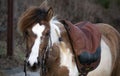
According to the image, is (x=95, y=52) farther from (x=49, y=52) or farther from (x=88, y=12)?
(x=88, y=12)

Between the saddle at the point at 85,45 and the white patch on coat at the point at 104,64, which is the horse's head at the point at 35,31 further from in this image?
the white patch on coat at the point at 104,64

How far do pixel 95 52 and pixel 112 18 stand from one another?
488 inches

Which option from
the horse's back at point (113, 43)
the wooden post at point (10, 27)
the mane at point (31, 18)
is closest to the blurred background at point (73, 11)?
the wooden post at point (10, 27)

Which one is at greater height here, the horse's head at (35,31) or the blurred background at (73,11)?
the blurred background at (73,11)

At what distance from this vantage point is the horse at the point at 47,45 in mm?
5051

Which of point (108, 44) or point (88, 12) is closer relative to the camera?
point (108, 44)

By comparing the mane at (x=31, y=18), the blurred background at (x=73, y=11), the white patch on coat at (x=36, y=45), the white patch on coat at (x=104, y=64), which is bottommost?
the white patch on coat at (x=104, y=64)

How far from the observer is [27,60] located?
16.5 feet

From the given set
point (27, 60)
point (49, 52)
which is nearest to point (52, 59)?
point (49, 52)

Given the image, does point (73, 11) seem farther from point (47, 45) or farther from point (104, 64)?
point (47, 45)

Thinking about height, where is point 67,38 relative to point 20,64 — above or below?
above

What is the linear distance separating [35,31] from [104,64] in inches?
57.0

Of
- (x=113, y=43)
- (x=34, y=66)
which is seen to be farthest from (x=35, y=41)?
(x=113, y=43)

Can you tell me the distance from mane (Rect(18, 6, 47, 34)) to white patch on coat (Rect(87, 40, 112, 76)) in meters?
1.19
